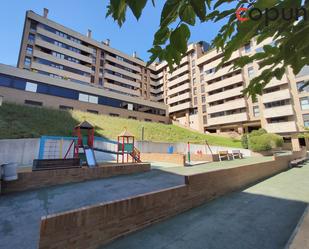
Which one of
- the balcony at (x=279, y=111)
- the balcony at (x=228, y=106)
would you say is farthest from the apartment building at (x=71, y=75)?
the balcony at (x=279, y=111)

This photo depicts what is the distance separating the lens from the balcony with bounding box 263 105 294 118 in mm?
29141

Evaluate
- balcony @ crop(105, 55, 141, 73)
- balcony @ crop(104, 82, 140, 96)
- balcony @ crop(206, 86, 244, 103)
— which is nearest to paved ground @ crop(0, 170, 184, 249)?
balcony @ crop(206, 86, 244, 103)

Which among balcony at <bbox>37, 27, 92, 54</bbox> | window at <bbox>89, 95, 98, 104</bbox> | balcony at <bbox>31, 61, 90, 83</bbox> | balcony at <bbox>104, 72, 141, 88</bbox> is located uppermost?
balcony at <bbox>37, 27, 92, 54</bbox>

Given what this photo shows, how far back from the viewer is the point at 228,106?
122ft

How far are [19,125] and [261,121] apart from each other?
37.8 m

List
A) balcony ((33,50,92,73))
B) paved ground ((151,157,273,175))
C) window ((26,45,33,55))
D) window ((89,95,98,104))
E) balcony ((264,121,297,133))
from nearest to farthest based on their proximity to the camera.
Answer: paved ground ((151,157,273,175)), balcony ((264,121,297,133)), window ((89,95,98,104)), window ((26,45,33,55)), balcony ((33,50,92,73))

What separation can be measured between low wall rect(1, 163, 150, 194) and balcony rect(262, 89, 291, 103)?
107ft

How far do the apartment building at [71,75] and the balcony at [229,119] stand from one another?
12.3 metres

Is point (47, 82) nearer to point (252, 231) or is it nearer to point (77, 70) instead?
point (77, 70)

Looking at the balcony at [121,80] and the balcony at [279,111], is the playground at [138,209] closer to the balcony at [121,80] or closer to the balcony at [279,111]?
the balcony at [279,111]

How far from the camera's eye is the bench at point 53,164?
7.76 meters

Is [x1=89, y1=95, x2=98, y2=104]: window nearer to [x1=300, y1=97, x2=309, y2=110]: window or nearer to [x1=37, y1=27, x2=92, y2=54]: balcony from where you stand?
[x1=37, y1=27, x2=92, y2=54]: balcony

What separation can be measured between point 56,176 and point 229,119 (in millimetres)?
36185

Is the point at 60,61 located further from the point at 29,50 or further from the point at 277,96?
the point at 277,96
